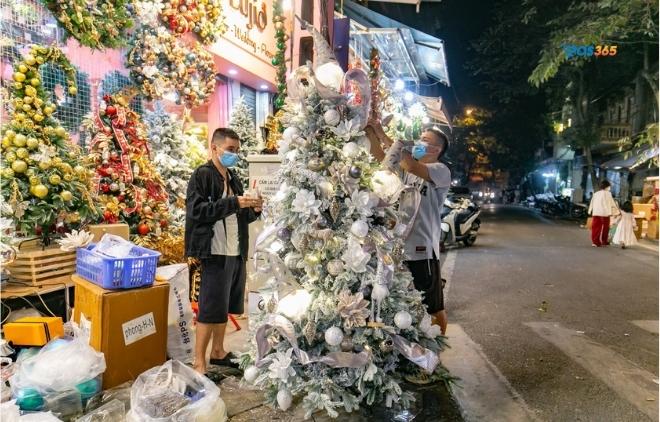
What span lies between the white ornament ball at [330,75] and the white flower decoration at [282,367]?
5.97ft

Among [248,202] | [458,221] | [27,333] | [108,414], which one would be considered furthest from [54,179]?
[458,221]

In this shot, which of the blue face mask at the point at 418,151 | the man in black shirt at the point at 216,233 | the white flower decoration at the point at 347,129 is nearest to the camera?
the white flower decoration at the point at 347,129

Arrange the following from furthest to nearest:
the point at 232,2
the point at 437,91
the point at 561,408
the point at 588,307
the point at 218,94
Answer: the point at 437,91 < the point at 218,94 < the point at 232,2 < the point at 588,307 < the point at 561,408

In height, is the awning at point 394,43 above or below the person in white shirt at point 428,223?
above

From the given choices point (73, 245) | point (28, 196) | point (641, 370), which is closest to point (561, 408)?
point (641, 370)

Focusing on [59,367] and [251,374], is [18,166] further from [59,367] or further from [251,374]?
[251,374]

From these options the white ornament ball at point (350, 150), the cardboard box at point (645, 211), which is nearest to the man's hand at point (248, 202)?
the white ornament ball at point (350, 150)

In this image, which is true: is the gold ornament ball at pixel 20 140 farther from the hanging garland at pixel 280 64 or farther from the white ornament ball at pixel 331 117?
the white ornament ball at pixel 331 117

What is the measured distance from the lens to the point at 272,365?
3.02 metres

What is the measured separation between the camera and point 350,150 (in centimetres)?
312

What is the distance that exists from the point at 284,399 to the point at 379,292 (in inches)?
36.8

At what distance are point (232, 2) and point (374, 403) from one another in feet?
23.1

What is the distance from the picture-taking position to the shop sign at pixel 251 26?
790 centimetres

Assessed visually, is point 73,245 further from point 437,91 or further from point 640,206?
point 437,91
